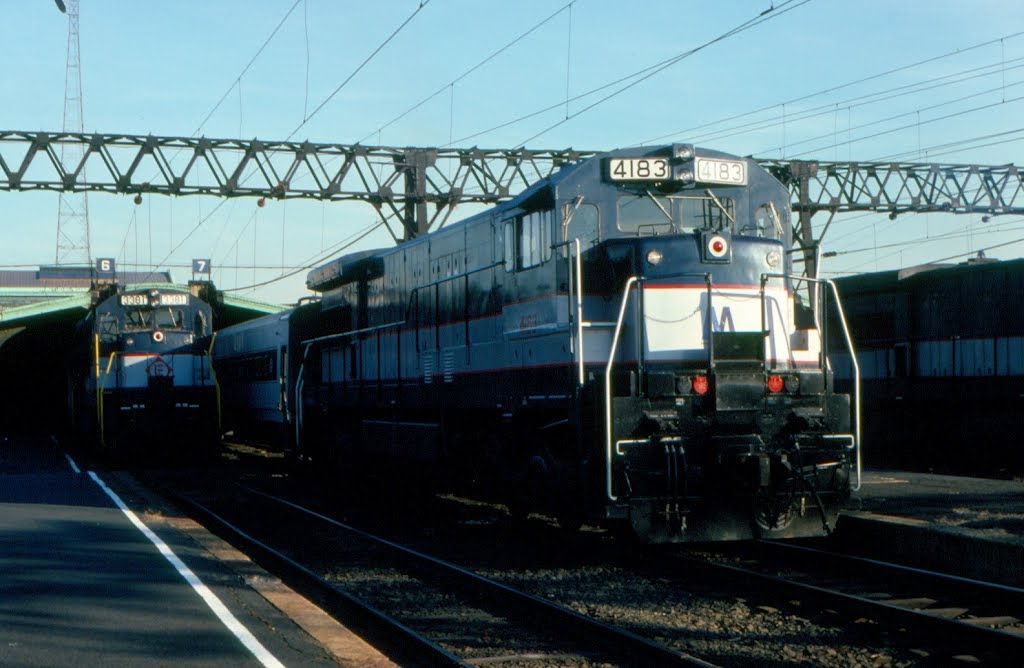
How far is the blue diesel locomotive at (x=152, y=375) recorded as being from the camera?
24.5 metres

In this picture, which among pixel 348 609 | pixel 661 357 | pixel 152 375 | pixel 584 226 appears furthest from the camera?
pixel 152 375

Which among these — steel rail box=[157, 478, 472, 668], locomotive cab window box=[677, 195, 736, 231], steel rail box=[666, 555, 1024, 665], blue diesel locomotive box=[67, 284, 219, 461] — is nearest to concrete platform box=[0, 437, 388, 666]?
steel rail box=[157, 478, 472, 668]

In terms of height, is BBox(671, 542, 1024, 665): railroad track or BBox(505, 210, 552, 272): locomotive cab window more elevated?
BBox(505, 210, 552, 272): locomotive cab window

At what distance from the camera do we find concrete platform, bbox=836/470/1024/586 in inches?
392

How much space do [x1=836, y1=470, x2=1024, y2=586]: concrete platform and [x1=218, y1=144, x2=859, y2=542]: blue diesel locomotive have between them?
0.96 meters

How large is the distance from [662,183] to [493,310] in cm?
284

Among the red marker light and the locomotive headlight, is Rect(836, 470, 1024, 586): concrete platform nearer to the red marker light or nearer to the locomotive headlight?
the red marker light

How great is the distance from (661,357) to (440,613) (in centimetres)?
322

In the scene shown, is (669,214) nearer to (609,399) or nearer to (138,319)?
(609,399)

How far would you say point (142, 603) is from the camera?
8.14 metres

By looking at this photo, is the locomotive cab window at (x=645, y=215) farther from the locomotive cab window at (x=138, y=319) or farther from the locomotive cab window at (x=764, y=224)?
the locomotive cab window at (x=138, y=319)

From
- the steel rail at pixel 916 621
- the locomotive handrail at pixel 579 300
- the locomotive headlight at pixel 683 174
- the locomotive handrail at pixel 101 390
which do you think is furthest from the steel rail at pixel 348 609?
the locomotive handrail at pixel 101 390

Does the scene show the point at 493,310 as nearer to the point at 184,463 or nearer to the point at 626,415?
the point at 626,415

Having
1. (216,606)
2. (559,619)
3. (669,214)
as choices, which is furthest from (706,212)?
(216,606)
